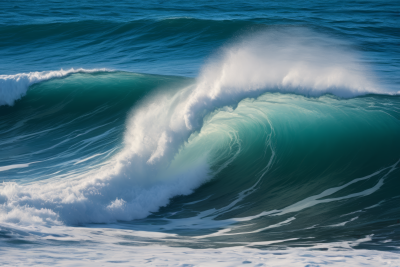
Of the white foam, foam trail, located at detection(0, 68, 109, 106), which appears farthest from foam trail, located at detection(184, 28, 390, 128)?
foam trail, located at detection(0, 68, 109, 106)

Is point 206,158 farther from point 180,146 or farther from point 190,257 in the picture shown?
point 190,257

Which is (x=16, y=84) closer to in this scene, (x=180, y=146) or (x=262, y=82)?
(x=180, y=146)

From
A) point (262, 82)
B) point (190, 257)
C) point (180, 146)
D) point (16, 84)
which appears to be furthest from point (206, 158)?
point (16, 84)

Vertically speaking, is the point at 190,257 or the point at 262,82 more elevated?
the point at 262,82

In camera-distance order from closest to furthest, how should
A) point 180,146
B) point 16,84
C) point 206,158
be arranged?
point 180,146 → point 206,158 → point 16,84

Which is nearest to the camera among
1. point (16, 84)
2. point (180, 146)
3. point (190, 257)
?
point (190, 257)

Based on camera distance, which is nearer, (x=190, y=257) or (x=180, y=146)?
(x=190, y=257)

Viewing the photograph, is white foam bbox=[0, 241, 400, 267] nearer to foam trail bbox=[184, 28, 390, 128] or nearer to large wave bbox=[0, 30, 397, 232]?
large wave bbox=[0, 30, 397, 232]

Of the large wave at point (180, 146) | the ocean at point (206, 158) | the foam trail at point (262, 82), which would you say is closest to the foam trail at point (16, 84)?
the ocean at point (206, 158)

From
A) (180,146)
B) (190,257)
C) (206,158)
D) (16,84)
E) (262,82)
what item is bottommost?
(190,257)
